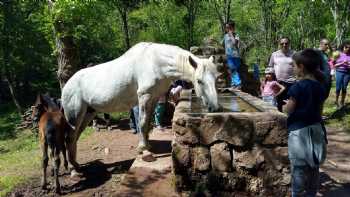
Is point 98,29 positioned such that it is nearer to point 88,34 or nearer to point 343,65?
point 88,34

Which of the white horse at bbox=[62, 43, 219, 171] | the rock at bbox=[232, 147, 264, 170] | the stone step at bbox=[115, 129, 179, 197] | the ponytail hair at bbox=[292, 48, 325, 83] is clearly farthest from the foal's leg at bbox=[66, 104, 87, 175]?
the ponytail hair at bbox=[292, 48, 325, 83]

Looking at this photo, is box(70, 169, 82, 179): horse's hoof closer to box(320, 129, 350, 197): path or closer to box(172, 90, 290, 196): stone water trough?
box(172, 90, 290, 196): stone water trough

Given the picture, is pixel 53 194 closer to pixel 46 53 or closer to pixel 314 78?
pixel 314 78

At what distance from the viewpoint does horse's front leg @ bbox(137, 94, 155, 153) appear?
21.1 feet

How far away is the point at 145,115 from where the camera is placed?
653 centimetres

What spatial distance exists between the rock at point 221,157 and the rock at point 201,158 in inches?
2.5

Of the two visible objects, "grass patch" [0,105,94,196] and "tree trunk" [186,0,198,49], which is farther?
"tree trunk" [186,0,198,49]

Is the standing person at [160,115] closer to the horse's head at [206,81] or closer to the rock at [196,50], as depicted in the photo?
the rock at [196,50]

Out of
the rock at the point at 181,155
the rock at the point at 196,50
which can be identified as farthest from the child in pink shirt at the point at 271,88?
the rock at the point at 181,155

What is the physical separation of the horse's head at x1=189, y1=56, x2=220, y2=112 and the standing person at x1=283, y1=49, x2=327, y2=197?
4.99 feet

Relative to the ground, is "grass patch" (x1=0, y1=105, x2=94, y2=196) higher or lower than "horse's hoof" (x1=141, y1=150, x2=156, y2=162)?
lower

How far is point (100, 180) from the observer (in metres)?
6.76

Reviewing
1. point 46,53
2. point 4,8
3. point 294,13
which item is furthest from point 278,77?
point 294,13

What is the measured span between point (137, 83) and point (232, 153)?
2.46m
